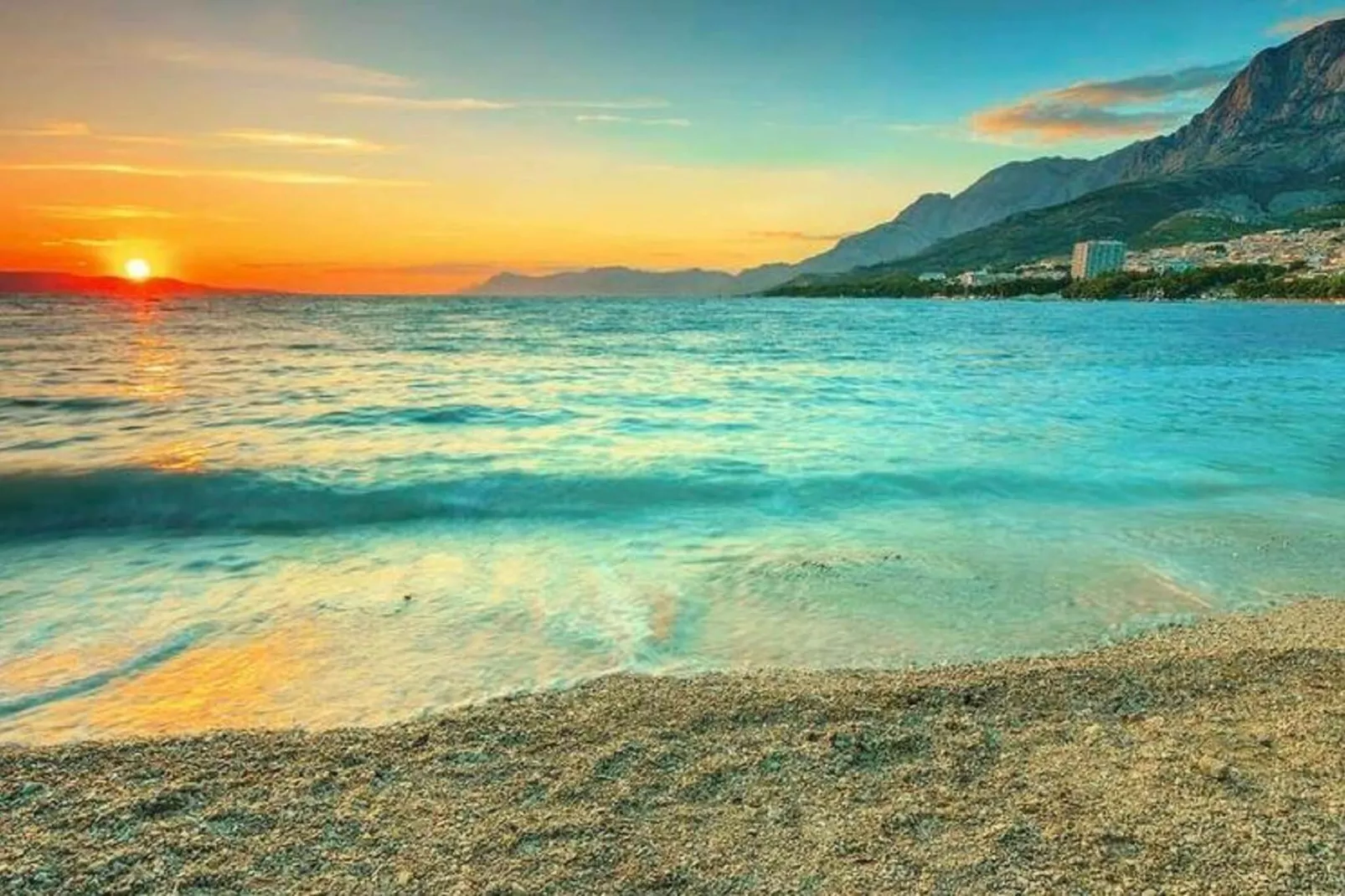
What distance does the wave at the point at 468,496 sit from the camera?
11.6 metres

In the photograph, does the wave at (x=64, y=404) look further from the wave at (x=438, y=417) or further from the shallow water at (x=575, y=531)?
the wave at (x=438, y=417)

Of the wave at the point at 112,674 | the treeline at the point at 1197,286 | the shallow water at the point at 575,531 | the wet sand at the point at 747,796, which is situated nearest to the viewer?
the wet sand at the point at 747,796

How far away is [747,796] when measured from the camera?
4430 millimetres

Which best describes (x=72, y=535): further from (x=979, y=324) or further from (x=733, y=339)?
(x=979, y=324)

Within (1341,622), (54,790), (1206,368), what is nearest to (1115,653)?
(1341,622)

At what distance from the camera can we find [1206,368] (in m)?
37.6

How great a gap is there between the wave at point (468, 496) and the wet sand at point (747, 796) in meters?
6.61

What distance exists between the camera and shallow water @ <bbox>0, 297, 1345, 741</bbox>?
21.8 feet

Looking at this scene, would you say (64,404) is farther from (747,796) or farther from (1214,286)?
(1214,286)

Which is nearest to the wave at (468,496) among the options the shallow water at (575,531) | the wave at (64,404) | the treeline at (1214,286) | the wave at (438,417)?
the shallow water at (575,531)

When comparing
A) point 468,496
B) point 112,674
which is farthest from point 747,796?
point 468,496

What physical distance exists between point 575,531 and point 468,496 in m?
2.65

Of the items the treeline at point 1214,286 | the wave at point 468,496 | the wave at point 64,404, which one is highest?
the treeline at point 1214,286

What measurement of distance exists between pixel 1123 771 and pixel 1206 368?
39.5m
